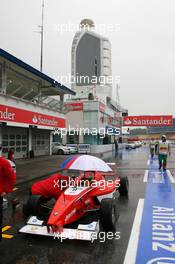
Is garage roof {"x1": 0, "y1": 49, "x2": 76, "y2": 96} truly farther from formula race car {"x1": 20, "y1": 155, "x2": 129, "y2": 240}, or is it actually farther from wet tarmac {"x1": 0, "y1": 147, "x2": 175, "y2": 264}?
wet tarmac {"x1": 0, "y1": 147, "x2": 175, "y2": 264}

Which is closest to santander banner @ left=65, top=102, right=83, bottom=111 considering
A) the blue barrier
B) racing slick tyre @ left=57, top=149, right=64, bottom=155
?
racing slick tyre @ left=57, top=149, right=64, bottom=155

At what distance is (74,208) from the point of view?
4734 millimetres

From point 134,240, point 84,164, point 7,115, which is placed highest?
point 7,115

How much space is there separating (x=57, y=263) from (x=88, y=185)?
211cm

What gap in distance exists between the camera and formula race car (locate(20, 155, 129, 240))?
420 cm

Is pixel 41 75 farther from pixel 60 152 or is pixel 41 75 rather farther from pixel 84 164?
pixel 84 164

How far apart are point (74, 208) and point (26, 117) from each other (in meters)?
15.4

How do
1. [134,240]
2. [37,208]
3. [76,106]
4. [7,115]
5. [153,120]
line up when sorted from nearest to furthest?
[134,240], [37,208], [7,115], [76,106], [153,120]

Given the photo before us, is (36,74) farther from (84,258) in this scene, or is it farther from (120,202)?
(84,258)

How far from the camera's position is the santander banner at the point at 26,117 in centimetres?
1636

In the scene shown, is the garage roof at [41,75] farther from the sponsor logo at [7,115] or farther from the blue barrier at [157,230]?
the blue barrier at [157,230]

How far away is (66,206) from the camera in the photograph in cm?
451

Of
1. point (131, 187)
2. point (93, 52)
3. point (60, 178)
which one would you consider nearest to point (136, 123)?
point (93, 52)

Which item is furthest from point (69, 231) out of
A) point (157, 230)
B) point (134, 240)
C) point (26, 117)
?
point (26, 117)
